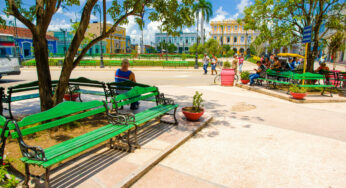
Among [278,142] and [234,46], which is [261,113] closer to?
[278,142]

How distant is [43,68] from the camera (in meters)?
4.85

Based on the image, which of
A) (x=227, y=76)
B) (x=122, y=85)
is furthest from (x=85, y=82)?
(x=227, y=76)

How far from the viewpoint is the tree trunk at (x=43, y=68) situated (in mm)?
4690

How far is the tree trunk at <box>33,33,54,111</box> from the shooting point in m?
4.69

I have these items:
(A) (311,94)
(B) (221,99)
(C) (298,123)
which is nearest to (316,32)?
(A) (311,94)

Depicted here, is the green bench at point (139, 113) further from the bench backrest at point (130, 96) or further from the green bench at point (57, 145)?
the green bench at point (57, 145)

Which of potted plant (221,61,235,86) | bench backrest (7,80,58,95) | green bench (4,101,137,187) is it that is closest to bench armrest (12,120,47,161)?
green bench (4,101,137,187)

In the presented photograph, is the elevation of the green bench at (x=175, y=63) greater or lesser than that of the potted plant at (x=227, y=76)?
greater

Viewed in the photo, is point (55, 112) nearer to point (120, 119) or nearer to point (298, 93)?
point (120, 119)

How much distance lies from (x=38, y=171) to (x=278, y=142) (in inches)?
172

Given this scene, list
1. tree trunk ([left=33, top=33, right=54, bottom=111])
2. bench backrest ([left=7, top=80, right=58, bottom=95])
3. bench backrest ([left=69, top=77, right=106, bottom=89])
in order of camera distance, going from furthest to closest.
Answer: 1. bench backrest ([left=69, top=77, right=106, bottom=89])
2. bench backrest ([left=7, top=80, right=58, bottom=95])
3. tree trunk ([left=33, top=33, right=54, bottom=111])

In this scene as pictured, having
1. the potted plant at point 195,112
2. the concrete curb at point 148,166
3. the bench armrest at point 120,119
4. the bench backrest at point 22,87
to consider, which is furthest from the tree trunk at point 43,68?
the potted plant at point 195,112

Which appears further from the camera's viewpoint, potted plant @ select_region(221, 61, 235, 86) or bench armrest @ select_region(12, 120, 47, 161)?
potted plant @ select_region(221, 61, 235, 86)

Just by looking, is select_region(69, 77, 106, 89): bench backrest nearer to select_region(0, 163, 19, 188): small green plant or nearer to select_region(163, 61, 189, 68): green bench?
select_region(0, 163, 19, 188): small green plant
